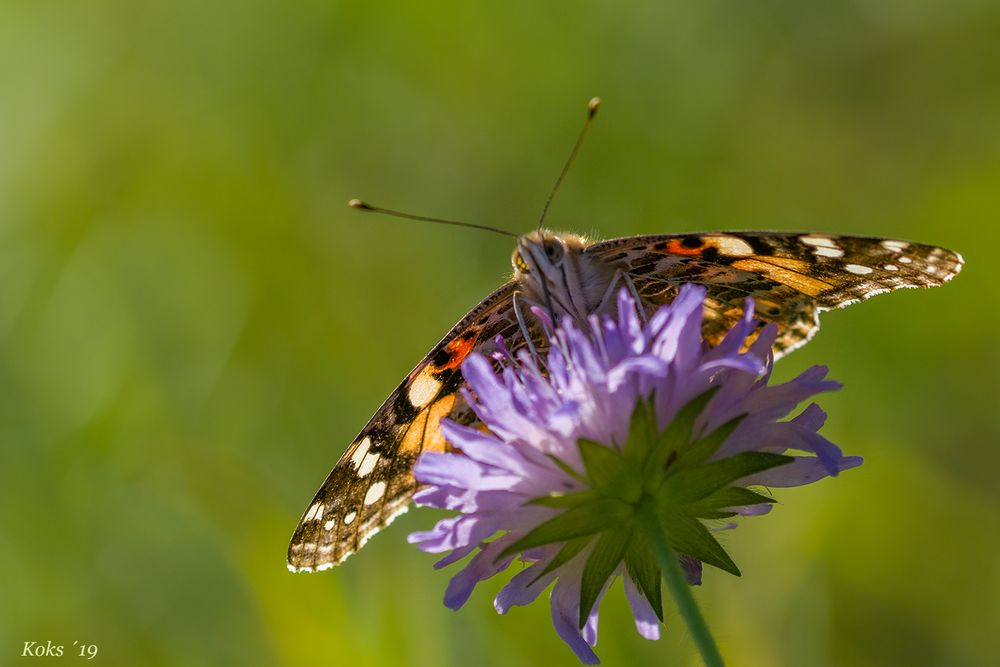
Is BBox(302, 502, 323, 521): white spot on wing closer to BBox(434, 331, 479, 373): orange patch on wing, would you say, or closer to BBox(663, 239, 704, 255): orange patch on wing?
BBox(434, 331, 479, 373): orange patch on wing

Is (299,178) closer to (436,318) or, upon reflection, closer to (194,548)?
(436,318)

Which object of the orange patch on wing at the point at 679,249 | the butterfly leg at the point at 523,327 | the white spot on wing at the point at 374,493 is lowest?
the white spot on wing at the point at 374,493

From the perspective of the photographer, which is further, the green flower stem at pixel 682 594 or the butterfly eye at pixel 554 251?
the butterfly eye at pixel 554 251

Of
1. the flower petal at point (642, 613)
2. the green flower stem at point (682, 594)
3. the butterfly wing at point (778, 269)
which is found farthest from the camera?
the butterfly wing at point (778, 269)

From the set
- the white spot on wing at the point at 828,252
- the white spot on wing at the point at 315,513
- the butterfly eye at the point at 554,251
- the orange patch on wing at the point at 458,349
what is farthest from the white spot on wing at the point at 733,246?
the white spot on wing at the point at 315,513

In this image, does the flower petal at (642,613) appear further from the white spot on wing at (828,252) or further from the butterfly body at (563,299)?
the white spot on wing at (828,252)

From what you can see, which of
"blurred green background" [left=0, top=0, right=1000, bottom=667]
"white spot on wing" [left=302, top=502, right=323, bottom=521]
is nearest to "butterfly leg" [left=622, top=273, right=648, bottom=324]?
"white spot on wing" [left=302, top=502, right=323, bottom=521]
